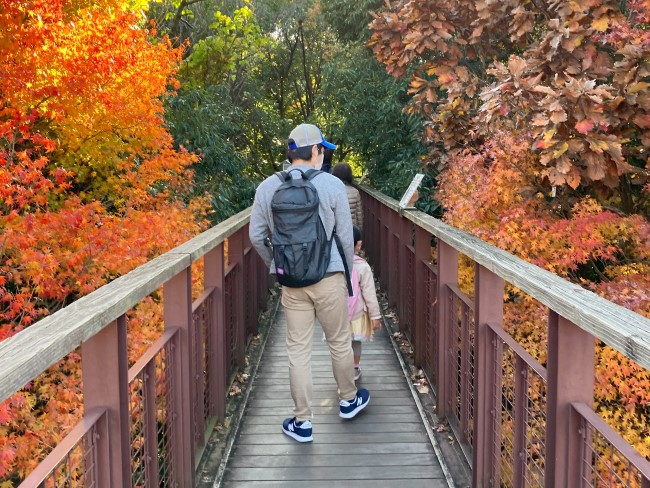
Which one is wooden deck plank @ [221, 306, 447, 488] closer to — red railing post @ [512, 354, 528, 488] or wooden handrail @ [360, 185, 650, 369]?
red railing post @ [512, 354, 528, 488]

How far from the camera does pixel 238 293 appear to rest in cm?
520

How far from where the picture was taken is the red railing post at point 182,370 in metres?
3.08

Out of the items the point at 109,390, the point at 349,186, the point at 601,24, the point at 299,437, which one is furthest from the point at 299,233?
the point at 601,24

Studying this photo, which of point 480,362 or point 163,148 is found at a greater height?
point 163,148

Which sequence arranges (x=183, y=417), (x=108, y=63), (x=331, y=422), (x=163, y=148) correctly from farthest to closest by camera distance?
(x=163, y=148)
(x=108, y=63)
(x=331, y=422)
(x=183, y=417)

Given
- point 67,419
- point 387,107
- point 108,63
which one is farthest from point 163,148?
point 67,419

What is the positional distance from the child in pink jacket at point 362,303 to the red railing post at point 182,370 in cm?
169

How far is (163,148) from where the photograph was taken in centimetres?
1124

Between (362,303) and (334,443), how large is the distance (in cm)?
111

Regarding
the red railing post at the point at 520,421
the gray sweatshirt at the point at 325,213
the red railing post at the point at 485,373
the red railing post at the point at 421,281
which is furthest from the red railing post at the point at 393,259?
the red railing post at the point at 520,421

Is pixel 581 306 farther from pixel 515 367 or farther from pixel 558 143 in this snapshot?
pixel 558 143

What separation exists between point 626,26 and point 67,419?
5.58 meters

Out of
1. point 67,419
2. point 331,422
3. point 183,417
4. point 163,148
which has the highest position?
point 163,148

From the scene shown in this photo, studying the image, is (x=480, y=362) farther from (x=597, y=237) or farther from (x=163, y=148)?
(x=163, y=148)
